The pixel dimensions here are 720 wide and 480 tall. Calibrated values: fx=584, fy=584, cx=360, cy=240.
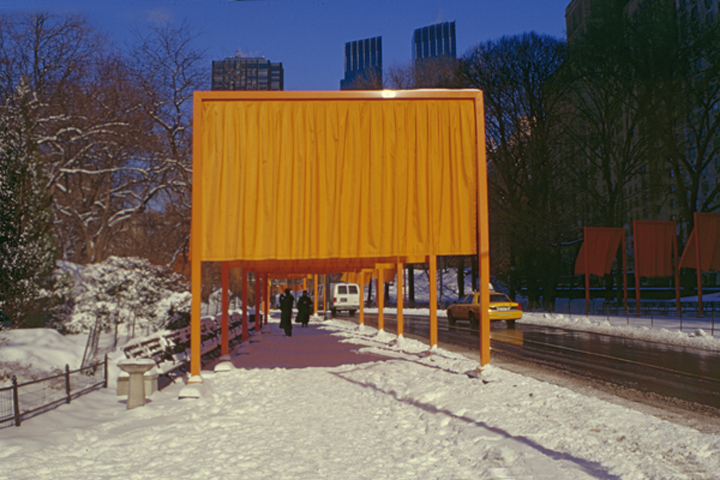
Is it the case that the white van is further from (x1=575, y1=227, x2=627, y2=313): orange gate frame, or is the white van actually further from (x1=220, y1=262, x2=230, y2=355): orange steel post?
(x1=220, y1=262, x2=230, y2=355): orange steel post

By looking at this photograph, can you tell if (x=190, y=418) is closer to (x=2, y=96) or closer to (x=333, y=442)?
(x=333, y=442)

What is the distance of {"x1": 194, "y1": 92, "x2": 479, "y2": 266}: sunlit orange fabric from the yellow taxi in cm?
1554

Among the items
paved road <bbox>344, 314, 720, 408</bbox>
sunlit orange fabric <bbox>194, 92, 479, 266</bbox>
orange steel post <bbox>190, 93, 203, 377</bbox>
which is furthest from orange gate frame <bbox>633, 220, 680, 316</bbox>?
orange steel post <bbox>190, 93, 203, 377</bbox>

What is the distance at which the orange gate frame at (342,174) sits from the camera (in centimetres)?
1184

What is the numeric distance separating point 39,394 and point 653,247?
1179 inches

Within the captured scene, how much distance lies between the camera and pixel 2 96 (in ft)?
85.3

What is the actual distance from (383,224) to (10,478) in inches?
311

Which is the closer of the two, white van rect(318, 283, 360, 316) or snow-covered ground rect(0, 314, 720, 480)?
snow-covered ground rect(0, 314, 720, 480)

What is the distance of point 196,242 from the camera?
11430 mm

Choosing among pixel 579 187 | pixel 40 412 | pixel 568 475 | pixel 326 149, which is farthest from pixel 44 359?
pixel 579 187

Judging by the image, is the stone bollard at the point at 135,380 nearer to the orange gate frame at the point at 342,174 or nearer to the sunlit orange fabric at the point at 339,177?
the orange gate frame at the point at 342,174

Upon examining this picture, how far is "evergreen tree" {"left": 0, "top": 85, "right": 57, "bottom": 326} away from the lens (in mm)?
16891

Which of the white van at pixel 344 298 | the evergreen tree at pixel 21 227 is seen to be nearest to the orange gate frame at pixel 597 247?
the white van at pixel 344 298

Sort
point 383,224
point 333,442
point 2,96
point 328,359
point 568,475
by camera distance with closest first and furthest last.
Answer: point 568,475, point 333,442, point 383,224, point 328,359, point 2,96
